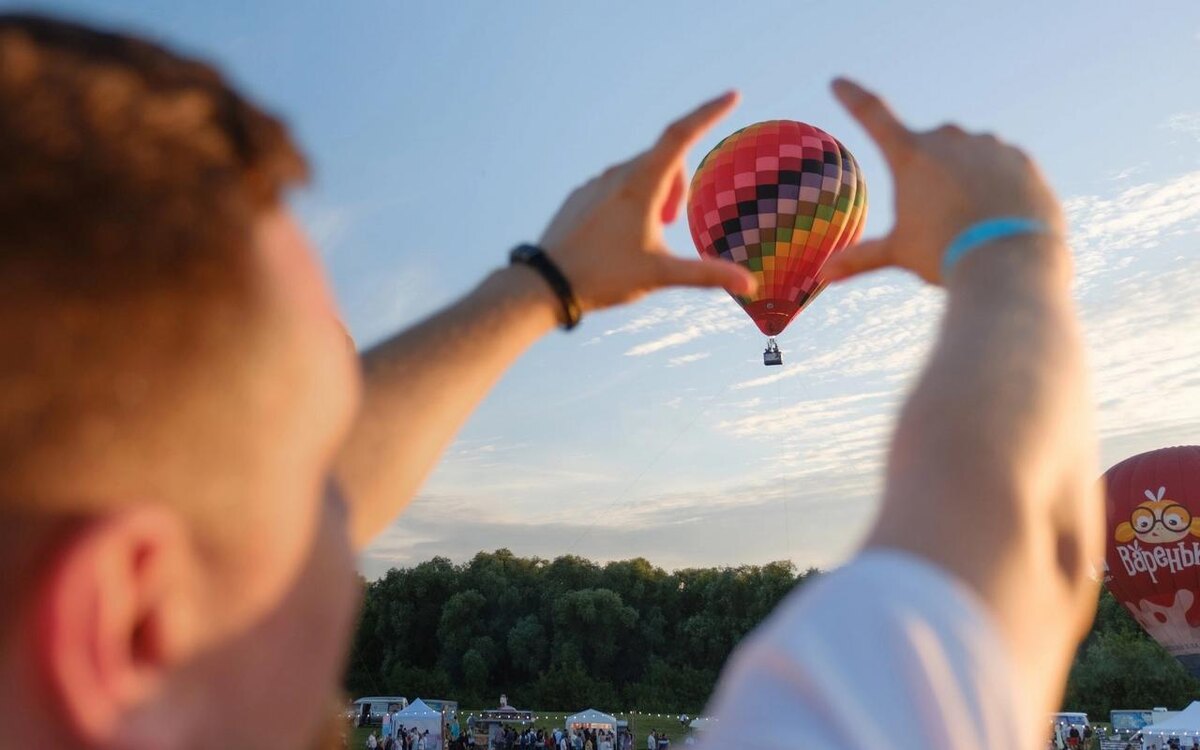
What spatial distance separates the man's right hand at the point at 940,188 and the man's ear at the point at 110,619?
66 centimetres

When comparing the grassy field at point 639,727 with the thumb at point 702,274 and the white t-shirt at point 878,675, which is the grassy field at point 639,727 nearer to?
the thumb at point 702,274

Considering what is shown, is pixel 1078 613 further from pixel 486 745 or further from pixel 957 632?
pixel 486 745

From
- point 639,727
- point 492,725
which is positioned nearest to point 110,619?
point 492,725

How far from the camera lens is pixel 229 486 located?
1.71 ft

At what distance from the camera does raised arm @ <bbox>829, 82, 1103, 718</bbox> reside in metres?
0.58

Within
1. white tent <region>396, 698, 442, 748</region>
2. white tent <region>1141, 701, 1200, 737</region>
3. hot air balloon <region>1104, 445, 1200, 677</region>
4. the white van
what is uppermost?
hot air balloon <region>1104, 445, 1200, 677</region>

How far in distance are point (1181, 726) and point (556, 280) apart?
24.4 m

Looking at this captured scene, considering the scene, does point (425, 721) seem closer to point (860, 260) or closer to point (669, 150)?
point (669, 150)

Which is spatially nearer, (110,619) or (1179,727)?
(110,619)

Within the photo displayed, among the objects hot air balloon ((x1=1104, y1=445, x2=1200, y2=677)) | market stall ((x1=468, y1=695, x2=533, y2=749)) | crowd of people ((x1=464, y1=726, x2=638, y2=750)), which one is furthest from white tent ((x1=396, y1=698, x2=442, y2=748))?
hot air balloon ((x1=1104, y1=445, x2=1200, y2=677))

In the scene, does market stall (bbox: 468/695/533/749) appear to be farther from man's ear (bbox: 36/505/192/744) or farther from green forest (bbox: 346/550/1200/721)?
man's ear (bbox: 36/505/192/744)

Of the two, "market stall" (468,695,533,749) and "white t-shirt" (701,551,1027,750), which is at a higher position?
"white t-shirt" (701,551,1027,750)

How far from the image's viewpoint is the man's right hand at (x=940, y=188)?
85 cm

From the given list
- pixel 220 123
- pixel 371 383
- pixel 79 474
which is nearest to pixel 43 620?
pixel 79 474
